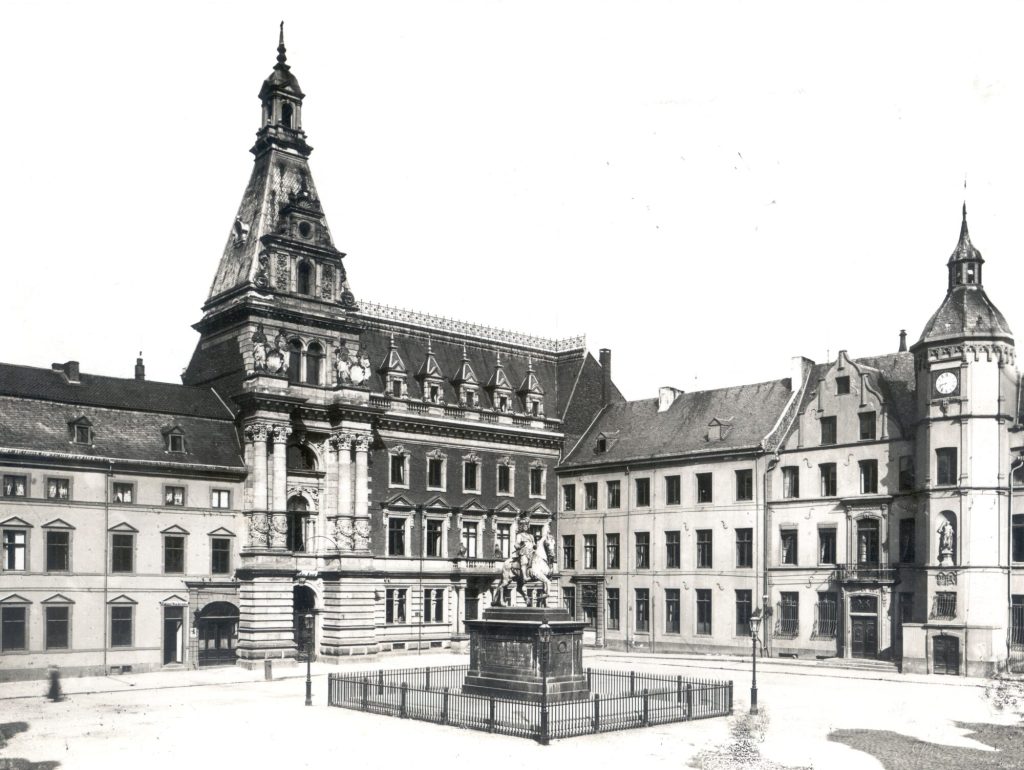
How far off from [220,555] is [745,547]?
2728cm

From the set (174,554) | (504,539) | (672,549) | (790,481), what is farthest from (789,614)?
(174,554)

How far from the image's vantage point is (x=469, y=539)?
6625cm

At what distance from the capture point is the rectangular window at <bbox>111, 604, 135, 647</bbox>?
51875mm

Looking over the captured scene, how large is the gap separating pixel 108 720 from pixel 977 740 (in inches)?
994

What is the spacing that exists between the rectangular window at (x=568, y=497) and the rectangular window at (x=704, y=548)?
384 inches

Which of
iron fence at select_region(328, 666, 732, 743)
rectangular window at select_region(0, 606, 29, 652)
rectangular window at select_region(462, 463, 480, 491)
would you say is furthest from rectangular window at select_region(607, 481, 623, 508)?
rectangular window at select_region(0, 606, 29, 652)

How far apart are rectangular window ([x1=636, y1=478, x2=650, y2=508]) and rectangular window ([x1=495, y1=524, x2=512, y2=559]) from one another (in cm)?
782

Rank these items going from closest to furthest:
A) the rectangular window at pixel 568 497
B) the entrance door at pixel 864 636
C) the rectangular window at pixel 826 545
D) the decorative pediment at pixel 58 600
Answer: the decorative pediment at pixel 58 600
the entrance door at pixel 864 636
the rectangular window at pixel 826 545
the rectangular window at pixel 568 497

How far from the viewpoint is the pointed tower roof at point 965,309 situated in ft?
169

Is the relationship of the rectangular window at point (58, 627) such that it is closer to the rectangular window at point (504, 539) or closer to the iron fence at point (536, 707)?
the iron fence at point (536, 707)

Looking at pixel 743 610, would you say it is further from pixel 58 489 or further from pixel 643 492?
pixel 58 489

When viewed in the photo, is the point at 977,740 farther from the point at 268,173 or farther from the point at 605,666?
the point at 268,173

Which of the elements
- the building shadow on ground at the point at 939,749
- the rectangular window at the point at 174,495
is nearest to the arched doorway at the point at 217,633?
the rectangular window at the point at 174,495

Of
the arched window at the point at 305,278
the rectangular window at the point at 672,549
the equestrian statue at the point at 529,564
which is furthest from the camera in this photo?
the rectangular window at the point at 672,549
